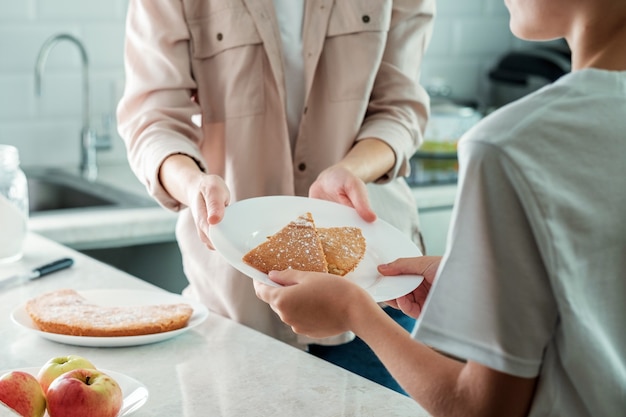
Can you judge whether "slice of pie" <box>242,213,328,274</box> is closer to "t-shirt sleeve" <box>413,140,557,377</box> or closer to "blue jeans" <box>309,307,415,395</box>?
"blue jeans" <box>309,307,415,395</box>

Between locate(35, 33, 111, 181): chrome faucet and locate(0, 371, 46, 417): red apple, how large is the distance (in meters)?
1.68

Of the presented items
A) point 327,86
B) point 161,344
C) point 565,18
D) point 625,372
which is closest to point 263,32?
point 327,86

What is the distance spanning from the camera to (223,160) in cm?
174

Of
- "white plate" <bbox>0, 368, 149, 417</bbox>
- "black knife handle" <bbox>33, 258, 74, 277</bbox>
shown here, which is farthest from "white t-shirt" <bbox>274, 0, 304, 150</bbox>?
"white plate" <bbox>0, 368, 149, 417</bbox>

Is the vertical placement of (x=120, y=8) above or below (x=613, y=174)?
below

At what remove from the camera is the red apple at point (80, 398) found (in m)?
1.06

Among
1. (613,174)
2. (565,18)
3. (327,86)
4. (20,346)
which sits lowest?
(20,346)

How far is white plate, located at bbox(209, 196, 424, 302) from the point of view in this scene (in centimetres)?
137

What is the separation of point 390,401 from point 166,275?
1.27 metres

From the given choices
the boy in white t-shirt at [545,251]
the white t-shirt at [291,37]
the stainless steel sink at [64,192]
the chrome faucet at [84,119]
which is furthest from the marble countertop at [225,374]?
the chrome faucet at [84,119]

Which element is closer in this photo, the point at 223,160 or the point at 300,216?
the point at 300,216

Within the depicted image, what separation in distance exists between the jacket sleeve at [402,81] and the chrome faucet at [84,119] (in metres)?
1.21

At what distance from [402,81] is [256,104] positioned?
30cm

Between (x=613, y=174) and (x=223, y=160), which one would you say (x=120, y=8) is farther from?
→ (x=613, y=174)
